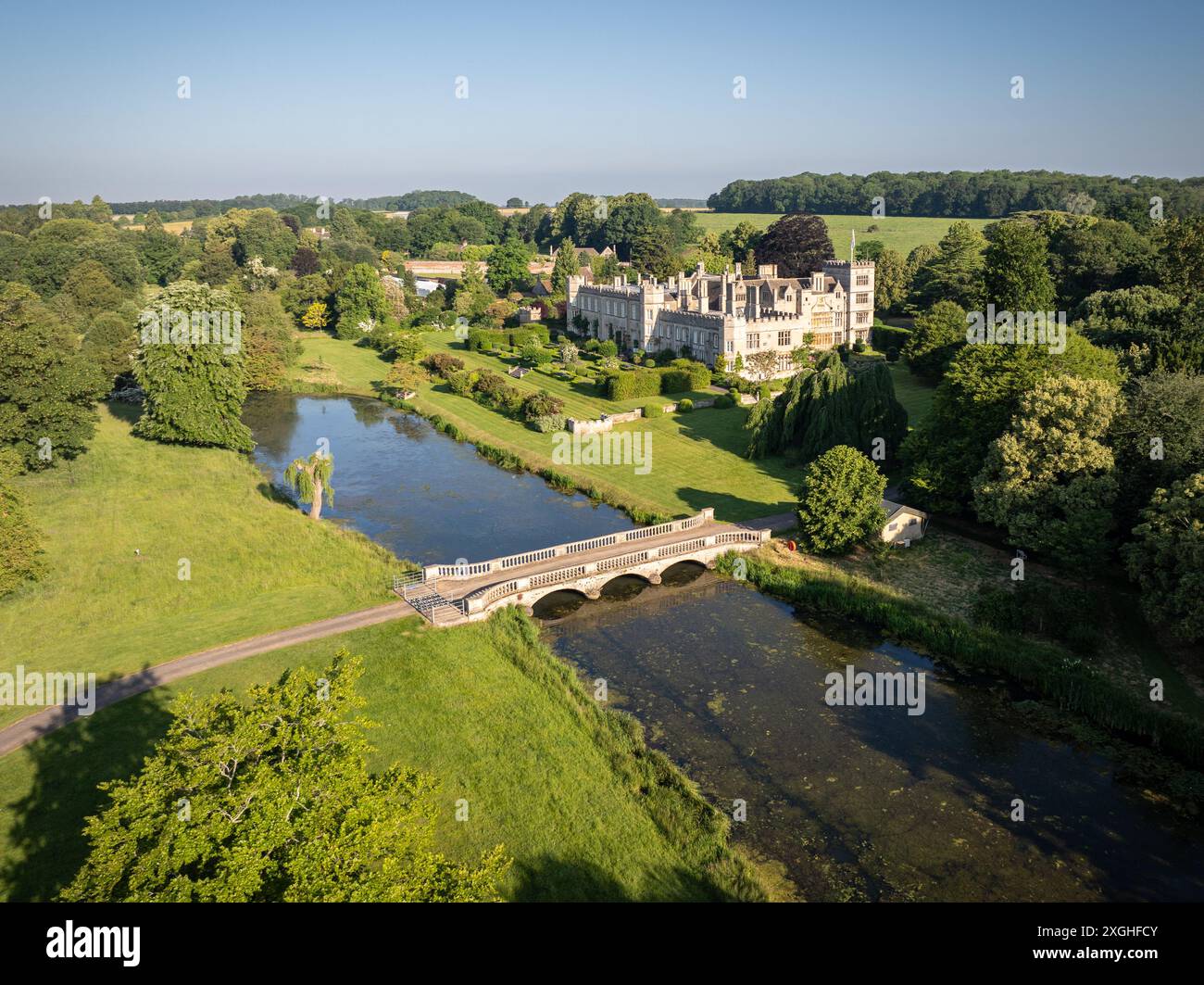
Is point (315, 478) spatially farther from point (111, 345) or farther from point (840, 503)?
point (111, 345)

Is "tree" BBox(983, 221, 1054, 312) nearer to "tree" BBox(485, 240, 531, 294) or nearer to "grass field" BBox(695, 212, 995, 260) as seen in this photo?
"grass field" BBox(695, 212, 995, 260)

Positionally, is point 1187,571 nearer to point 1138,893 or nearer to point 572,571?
point 1138,893

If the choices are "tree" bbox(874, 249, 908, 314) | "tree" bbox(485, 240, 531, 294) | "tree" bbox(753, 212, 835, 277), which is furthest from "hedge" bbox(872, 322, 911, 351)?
"tree" bbox(485, 240, 531, 294)

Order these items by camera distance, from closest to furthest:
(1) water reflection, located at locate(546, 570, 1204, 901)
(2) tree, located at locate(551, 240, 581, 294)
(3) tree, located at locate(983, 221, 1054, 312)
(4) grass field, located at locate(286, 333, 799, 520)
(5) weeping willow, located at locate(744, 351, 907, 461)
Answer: (1) water reflection, located at locate(546, 570, 1204, 901) < (3) tree, located at locate(983, 221, 1054, 312) < (4) grass field, located at locate(286, 333, 799, 520) < (5) weeping willow, located at locate(744, 351, 907, 461) < (2) tree, located at locate(551, 240, 581, 294)

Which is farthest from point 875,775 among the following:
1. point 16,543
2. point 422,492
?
point 422,492

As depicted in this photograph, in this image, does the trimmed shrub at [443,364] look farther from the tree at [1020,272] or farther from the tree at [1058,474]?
the tree at [1058,474]
